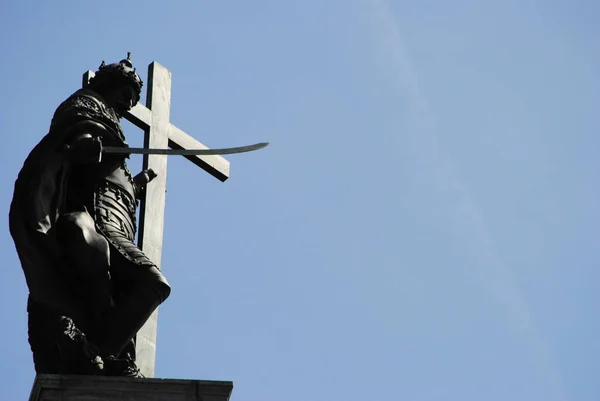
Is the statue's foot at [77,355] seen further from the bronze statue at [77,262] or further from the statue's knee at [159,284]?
the statue's knee at [159,284]

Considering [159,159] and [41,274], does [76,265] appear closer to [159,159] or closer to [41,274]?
[41,274]

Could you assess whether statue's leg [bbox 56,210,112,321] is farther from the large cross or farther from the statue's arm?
the large cross

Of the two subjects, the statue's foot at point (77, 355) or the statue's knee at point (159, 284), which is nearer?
the statue's foot at point (77, 355)

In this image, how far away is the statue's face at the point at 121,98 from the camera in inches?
463

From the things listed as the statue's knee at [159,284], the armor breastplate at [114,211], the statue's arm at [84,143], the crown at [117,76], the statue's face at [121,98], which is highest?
the crown at [117,76]

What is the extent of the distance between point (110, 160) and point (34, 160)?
80cm

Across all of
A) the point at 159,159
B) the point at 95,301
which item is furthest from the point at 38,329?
the point at 159,159

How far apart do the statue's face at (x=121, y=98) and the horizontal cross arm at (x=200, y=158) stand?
2002 millimetres

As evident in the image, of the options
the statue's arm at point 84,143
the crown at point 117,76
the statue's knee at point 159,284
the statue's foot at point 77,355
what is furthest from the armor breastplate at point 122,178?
the statue's foot at point 77,355

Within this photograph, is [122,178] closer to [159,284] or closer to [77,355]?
[159,284]

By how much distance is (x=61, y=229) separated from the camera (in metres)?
10.3

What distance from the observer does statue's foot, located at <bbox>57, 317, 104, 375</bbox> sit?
9.98 metres

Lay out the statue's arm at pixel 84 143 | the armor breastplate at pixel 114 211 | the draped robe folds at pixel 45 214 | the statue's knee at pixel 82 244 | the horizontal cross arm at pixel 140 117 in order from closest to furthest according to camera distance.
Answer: the draped robe folds at pixel 45 214, the statue's knee at pixel 82 244, the statue's arm at pixel 84 143, the armor breastplate at pixel 114 211, the horizontal cross arm at pixel 140 117

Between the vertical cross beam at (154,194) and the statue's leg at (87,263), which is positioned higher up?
the vertical cross beam at (154,194)
